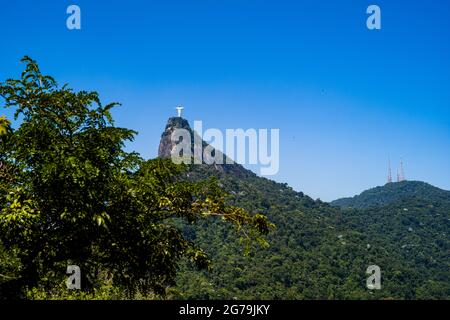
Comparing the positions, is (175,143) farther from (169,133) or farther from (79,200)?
(79,200)

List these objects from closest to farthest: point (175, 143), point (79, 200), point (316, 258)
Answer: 1. point (79, 200)
2. point (316, 258)
3. point (175, 143)

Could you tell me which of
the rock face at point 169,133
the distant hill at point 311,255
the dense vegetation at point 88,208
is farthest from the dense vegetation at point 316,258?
the dense vegetation at point 88,208

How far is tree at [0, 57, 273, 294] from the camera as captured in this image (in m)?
8.75

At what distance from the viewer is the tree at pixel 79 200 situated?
8.75 m

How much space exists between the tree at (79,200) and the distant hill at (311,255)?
46205mm

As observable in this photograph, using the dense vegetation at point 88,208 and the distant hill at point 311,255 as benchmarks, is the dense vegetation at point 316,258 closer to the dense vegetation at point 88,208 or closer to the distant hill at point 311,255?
the distant hill at point 311,255

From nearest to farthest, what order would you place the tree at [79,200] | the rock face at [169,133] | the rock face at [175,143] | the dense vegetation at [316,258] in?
1. the tree at [79,200]
2. the dense vegetation at [316,258]
3. the rock face at [175,143]
4. the rock face at [169,133]

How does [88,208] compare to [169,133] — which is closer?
[88,208]

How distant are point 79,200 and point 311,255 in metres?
117

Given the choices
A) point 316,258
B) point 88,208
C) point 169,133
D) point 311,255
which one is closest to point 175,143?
point 169,133

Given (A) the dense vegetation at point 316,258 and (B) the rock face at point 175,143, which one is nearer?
(A) the dense vegetation at point 316,258

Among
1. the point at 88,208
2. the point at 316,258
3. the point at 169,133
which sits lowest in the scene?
the point at 316,258

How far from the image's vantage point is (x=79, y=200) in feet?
28.8

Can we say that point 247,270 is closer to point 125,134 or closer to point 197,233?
point 197,233
